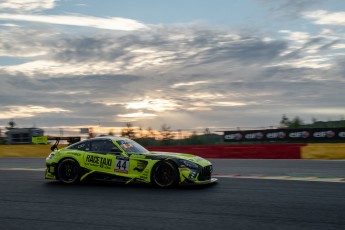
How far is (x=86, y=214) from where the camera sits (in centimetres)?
741

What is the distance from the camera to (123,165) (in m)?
10.6

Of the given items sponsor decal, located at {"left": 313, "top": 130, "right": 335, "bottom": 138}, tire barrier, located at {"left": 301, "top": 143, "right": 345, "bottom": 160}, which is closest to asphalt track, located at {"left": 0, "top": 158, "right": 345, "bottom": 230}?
tire barrier, located at {"left": 301, "top": 143, "right": 345, "bottom": 160}

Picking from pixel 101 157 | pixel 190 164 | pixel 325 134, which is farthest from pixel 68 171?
pixel 325 134

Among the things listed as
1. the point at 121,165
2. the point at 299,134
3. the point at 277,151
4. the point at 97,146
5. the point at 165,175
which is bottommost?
the point at 165,175

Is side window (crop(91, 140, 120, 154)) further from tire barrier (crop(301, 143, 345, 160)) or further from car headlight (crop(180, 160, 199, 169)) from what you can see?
tire barrier (crop(301, 143, 345, 160))

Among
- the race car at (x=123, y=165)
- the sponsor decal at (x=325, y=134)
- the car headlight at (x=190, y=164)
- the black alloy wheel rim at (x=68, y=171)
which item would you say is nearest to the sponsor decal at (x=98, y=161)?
the race car at (x=123, y=165)

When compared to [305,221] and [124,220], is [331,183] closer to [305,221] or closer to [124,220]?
[305,221]

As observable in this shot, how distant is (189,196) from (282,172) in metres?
5.43

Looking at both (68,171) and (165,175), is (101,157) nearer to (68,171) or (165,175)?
(68,171)

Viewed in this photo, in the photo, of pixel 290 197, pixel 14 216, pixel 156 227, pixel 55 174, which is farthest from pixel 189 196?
pixel 55 174

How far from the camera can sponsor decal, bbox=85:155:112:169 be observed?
10773mm

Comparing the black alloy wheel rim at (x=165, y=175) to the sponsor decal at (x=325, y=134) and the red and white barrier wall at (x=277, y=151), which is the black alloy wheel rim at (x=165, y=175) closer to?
the red and white barrier wall at (x=277, y=151)

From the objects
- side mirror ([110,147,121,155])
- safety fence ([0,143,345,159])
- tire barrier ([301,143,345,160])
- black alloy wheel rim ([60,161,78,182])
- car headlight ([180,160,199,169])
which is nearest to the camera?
car headlight ([180,160,199,169])

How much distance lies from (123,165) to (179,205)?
294 cm
